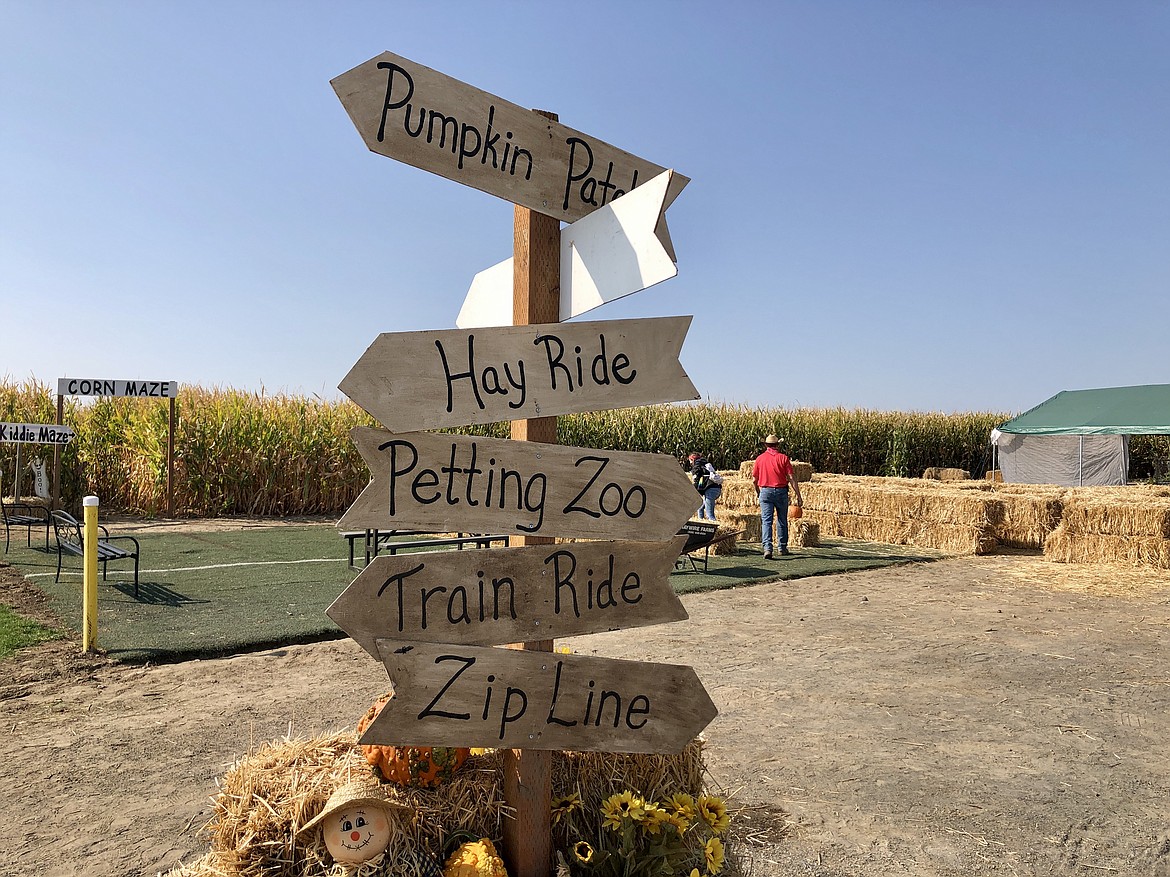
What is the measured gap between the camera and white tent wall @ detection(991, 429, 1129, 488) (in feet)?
74.9

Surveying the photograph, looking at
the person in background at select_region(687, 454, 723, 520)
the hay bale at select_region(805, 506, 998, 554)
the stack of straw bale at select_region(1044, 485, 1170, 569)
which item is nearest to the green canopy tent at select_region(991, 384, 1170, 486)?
the hay bale at select_region(805, 506, 998, 554)

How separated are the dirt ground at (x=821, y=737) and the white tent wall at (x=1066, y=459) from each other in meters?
17.4

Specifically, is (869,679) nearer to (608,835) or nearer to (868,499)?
(608,835)

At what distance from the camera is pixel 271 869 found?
2477mm

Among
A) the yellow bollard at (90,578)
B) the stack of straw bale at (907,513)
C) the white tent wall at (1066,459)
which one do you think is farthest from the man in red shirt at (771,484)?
the white tent wall at (1066,459)

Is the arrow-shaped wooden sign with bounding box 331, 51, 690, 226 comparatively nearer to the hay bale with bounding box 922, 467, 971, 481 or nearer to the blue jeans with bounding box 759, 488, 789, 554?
the blue jeans with bounding box 759, 488, 789, 554

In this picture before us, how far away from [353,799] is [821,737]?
10.2 feet

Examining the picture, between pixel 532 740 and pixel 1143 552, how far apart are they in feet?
38.8

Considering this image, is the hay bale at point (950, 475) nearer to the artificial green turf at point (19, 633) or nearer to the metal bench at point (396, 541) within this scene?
the metal bench at point (396, 541)

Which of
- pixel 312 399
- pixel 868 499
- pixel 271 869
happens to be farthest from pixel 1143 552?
pixel 312 399

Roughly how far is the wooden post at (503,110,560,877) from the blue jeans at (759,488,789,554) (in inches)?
375

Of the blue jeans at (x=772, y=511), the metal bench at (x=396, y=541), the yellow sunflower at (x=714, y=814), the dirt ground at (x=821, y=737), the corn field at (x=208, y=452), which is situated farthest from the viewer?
the corn field at (x=208, y=452)

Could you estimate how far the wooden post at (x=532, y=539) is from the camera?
8.36ft

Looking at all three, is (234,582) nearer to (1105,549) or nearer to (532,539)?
(532,539)
